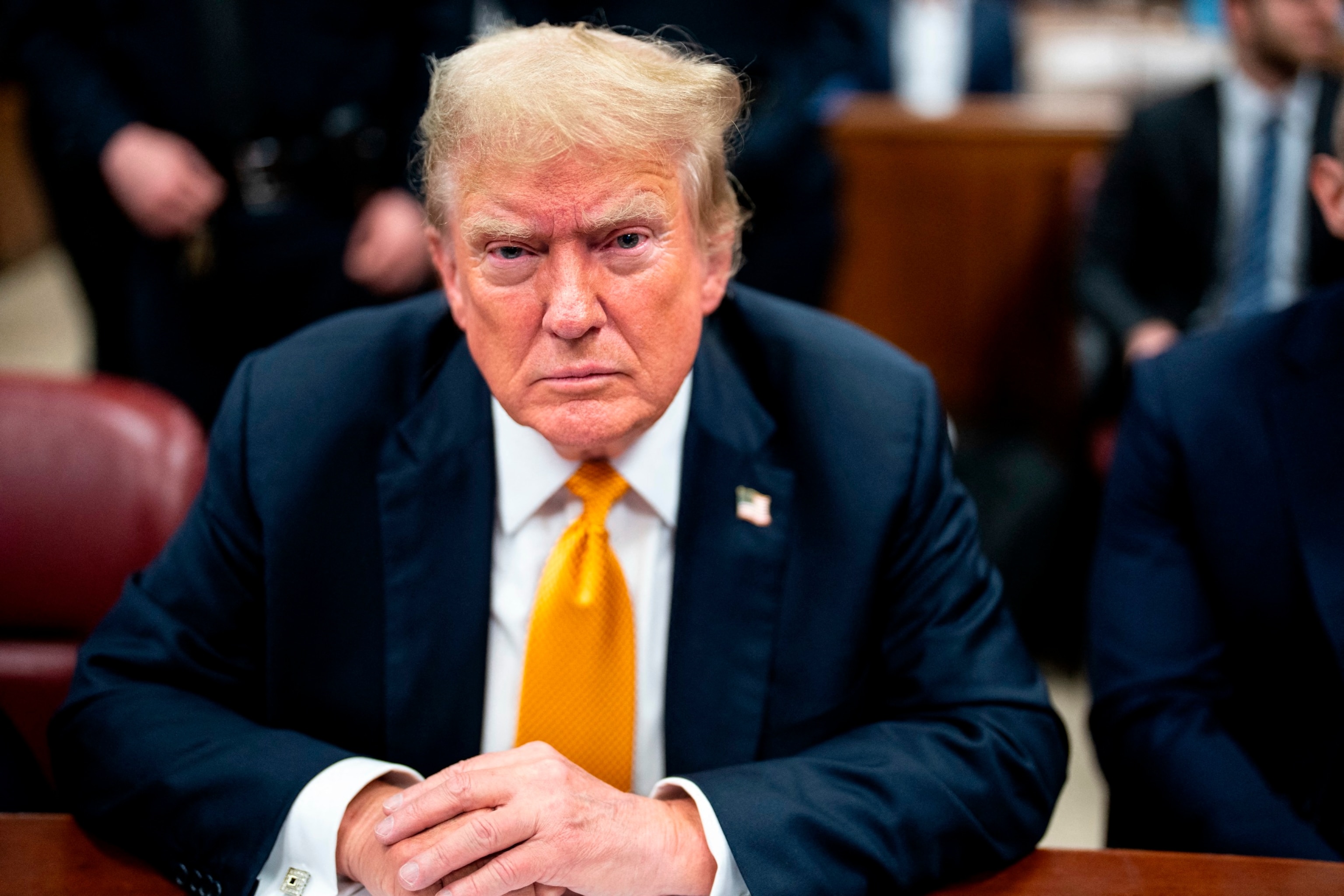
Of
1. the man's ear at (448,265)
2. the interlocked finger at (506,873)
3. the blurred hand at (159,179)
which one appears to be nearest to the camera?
the interlocked finger at (506,873)

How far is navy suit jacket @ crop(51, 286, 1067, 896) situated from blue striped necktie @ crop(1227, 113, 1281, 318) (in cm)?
184

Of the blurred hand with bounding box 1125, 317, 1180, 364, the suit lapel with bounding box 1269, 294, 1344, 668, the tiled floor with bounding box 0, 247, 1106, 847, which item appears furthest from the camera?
the blurred hand with bounding box 1125, 317, 1180, 364

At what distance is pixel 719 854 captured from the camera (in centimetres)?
112

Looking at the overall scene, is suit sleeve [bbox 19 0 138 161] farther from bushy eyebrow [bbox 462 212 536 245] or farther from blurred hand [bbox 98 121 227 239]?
bushy eyebrow [bbox 462 212 536 245]

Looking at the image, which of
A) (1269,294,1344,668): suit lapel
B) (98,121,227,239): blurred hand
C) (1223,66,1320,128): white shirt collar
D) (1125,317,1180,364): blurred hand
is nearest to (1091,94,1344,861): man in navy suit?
(1269,294,1344,668): suit lapel

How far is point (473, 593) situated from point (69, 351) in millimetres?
4204

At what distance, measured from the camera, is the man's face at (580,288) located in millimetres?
1154

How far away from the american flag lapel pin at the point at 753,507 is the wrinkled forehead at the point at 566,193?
311 millimetres

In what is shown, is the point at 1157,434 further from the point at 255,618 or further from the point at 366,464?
the point at 255,618

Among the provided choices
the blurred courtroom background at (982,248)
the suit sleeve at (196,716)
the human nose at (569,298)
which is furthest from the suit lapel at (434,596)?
the blurred courtroom background at (982,248)

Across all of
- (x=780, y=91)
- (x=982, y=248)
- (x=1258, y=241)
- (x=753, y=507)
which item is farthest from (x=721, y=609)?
(x=982, y=248)

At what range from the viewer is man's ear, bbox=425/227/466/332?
1.28 metres

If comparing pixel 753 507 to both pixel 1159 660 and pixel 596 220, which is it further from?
pixel 1159 660

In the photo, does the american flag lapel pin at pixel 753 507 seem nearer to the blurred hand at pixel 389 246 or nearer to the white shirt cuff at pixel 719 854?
the white shirt cuff at pixel 719 854
